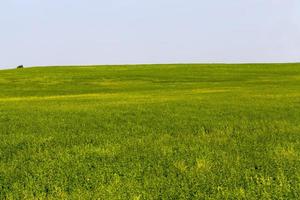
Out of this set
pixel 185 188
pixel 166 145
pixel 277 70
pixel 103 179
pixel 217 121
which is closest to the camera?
pixel 185 188

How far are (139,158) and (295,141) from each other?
4514mm

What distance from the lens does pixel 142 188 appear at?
7594 mm

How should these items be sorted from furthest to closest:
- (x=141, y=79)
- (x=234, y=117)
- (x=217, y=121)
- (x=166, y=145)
Answer: (x=141, y=79) < (x=234, y=117) < (x=217, y=121) < (x=166, y=145)

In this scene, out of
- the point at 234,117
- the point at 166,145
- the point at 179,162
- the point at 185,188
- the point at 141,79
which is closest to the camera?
the point at 185,188

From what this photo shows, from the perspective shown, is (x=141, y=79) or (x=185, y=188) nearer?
(x=185, y=188)

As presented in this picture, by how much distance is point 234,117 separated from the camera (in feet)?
55.4

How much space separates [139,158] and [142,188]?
196cm

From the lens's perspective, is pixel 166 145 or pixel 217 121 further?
pixel 217 121

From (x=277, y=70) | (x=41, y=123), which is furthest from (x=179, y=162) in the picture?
(x=277, y=70)

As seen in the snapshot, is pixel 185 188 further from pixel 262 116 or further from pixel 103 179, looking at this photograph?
pixel 262 116

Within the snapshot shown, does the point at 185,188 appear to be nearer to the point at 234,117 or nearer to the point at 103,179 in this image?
the point at 103,179

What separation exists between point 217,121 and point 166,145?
5219 mm

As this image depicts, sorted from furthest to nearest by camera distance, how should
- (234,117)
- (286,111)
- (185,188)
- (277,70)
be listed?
(277,70) < (286,111) < (234,117) < (185,188)

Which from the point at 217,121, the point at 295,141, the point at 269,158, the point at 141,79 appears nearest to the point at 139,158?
the point at 269,158
